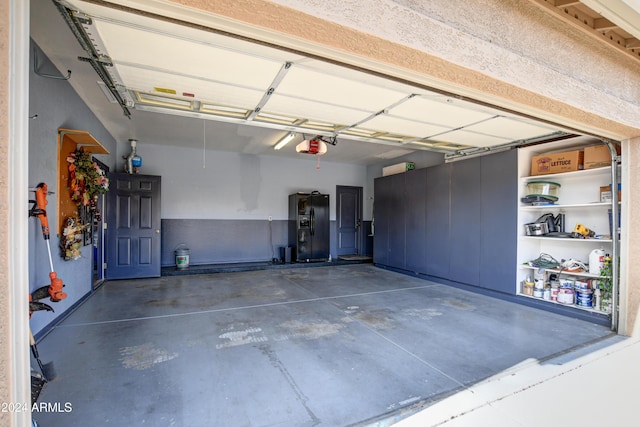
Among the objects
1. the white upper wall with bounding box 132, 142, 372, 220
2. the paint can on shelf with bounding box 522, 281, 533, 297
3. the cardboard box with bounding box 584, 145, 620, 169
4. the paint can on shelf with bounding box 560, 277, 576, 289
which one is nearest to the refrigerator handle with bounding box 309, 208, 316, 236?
the white upper wall with bounding box 132, 142, 372, 220

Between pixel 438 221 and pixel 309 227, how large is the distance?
11.1 feet

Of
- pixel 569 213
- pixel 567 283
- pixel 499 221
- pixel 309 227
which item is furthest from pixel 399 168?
pixel 567 283

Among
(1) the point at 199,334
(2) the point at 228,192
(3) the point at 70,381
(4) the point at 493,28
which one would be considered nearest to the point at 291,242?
(2) the point at 228,192

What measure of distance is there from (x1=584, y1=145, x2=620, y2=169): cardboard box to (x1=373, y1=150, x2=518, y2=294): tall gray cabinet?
0.85 metres

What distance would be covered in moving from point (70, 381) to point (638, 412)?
4.00 m

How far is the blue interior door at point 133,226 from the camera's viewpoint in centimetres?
592

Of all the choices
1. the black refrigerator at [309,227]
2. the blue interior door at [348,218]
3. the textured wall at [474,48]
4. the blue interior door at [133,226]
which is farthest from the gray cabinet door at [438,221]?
the blue interior door at [133,226]

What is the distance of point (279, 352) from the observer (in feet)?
9.46

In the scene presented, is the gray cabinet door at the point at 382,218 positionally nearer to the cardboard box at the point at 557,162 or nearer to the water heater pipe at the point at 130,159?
the cardboard box at the point at 557,162

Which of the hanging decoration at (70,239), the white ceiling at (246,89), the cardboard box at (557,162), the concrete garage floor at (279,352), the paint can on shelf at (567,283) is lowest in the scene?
the concrete garage floor at (279,352)

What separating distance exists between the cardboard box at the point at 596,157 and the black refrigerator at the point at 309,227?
5.39 meters

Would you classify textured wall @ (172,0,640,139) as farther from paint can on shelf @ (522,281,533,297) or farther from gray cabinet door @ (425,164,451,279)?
→ gray cabinet door @ (425,164,451,279)

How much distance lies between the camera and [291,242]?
828cm

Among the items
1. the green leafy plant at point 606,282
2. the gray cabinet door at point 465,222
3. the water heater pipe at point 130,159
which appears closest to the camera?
the green leafy plant at point 606,282
